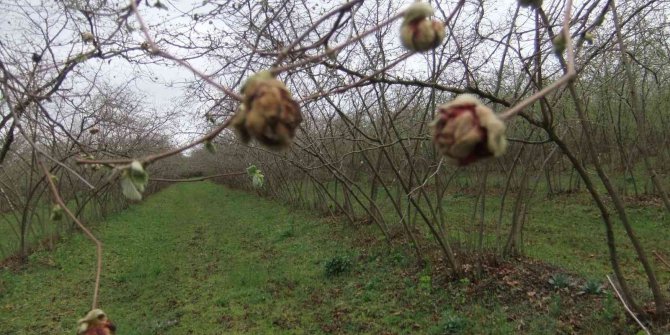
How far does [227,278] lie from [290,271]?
3.57 feet

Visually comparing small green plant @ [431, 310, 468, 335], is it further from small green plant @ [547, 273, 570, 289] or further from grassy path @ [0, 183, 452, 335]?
small green plant @ [547, 273, 570, 289]

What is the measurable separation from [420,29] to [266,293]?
6.67 metres

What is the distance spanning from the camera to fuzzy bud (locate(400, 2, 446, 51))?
900 mm

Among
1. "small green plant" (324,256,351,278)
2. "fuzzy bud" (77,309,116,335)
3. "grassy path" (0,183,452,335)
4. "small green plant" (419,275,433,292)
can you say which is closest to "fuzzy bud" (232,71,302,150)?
"fuzzy bud" (77,309,116,335)

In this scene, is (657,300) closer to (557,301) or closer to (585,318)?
(585,318)

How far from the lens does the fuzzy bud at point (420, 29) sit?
90cm

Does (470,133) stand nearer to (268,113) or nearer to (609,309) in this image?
(268,113)

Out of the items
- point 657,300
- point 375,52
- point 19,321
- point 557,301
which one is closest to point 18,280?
point 19,321

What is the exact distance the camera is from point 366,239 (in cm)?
958

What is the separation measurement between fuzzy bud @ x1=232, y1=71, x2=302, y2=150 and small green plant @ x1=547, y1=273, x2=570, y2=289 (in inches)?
208

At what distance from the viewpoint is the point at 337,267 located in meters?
7.69

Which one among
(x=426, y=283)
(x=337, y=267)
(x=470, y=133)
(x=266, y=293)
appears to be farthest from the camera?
(x=337, y=267)

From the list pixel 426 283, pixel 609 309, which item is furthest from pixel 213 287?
pixel 609 309

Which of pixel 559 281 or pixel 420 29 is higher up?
pixel 420 29
